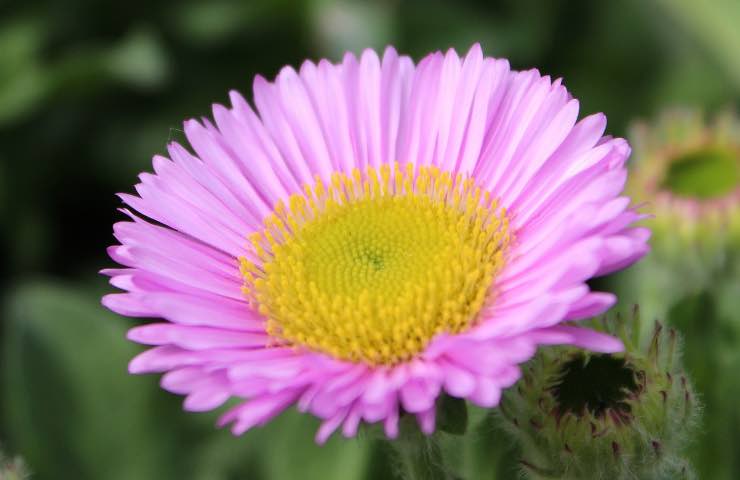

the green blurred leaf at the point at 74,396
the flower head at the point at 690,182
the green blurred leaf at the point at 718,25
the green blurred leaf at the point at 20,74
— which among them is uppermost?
the green blurred leaf at the point at 718,25

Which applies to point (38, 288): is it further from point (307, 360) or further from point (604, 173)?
point (604, 173)

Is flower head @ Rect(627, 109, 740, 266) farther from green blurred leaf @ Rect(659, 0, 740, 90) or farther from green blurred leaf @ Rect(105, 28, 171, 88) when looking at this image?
green blurred leaf @ Rect(105, 28, 171, 88)

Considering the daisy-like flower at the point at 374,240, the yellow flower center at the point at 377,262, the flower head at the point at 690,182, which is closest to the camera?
the daisy-like flower at the point at 374,240

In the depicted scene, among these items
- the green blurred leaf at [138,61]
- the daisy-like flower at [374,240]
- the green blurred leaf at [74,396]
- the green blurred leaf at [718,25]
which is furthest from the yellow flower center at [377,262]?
the green blurred leaf at [718,25]

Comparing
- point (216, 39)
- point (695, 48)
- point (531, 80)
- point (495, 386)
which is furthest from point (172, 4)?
point (495, 386)

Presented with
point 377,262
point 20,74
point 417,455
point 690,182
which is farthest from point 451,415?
point 20,74

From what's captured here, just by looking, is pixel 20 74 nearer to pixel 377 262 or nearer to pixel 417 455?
pixel 377 262

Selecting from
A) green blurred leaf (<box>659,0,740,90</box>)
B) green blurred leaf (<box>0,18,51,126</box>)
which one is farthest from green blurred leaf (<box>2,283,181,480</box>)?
green blurred leaf (<box>659,0,740,90</box>)

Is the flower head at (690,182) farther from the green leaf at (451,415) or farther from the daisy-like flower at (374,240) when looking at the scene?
the green leaf at (451,415)
